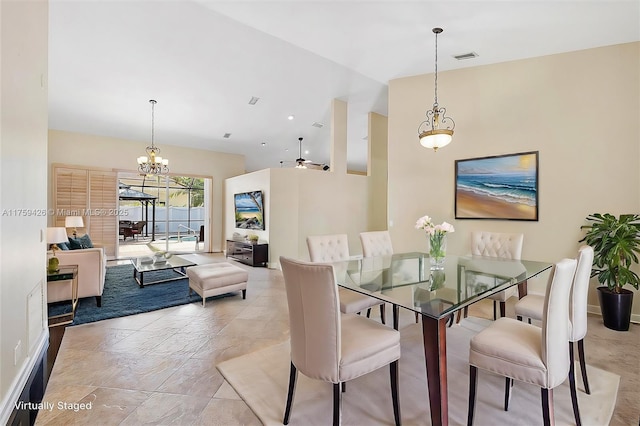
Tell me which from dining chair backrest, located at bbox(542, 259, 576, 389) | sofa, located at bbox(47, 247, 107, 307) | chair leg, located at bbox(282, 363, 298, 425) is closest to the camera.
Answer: dining chair backrest, located at bbox(542, 259, 576, 389)

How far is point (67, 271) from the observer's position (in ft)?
11.4

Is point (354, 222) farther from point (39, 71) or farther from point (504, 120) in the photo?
point (39, 71)

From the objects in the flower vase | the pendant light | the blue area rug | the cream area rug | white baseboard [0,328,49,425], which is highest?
the pendant light

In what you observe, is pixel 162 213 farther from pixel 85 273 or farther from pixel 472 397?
pixel 472 397

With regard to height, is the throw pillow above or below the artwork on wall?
below

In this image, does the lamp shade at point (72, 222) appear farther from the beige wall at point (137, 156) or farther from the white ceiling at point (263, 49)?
the white ceiling at point (263, 49)

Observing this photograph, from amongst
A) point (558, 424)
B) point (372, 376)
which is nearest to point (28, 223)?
point (372, 376)

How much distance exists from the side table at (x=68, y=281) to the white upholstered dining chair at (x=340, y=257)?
2802 millimetres

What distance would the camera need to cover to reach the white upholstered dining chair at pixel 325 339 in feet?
5.14

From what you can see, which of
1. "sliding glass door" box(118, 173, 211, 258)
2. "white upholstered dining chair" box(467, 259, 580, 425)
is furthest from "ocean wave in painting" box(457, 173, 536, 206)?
"sliding glass door" box(118, 173, 211, 258)

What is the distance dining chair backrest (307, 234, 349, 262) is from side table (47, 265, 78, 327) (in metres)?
2.78

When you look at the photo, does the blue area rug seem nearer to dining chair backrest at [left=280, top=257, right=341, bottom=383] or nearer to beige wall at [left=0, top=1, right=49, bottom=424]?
beige wall at [left=0, top=1, right=49, bottom=424]

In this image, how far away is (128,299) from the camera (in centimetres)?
408

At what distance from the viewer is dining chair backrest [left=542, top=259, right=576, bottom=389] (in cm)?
155
